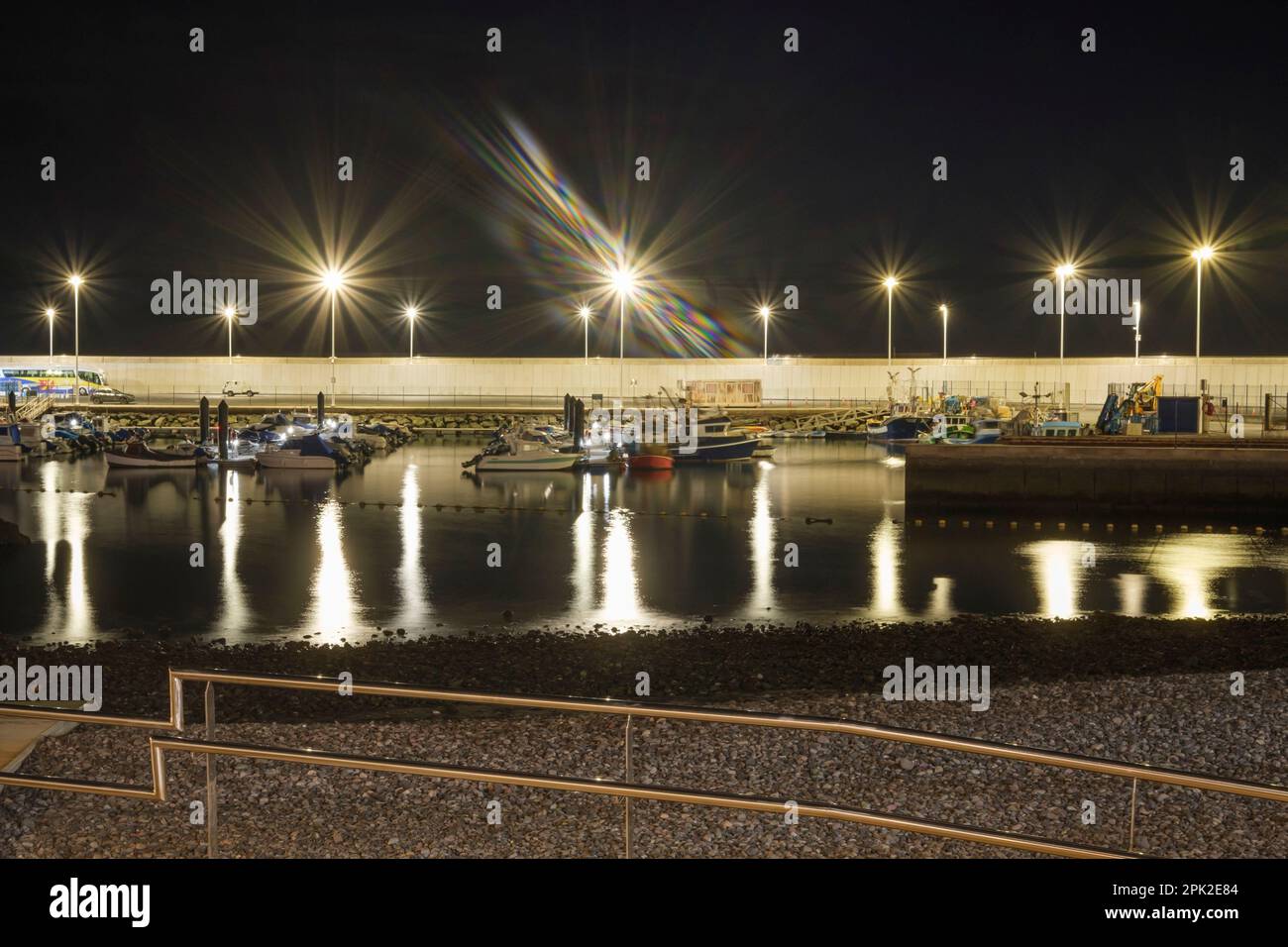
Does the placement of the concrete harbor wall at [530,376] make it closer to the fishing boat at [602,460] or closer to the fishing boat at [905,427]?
the fishing boat at [905,427]

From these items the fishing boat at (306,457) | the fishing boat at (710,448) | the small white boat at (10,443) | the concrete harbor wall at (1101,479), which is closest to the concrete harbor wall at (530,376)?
the fishing boat at (710,448)

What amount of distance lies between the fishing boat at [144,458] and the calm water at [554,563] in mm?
9072

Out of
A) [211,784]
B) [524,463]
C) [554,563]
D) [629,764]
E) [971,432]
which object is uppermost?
[971,432]

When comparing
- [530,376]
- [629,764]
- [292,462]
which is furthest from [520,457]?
[629,764]

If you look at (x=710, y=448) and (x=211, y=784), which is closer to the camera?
(x=211, y=784)

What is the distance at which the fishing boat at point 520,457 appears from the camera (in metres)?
51.8

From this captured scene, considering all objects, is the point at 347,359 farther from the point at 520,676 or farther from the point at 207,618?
the point at 520,676

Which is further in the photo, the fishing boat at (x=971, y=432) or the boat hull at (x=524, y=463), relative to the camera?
the fishing boat at (x=971, y=432)

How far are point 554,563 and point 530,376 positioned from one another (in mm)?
63006

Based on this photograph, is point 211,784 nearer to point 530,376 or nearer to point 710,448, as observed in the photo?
point 710,448

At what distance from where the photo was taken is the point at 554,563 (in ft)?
91.9

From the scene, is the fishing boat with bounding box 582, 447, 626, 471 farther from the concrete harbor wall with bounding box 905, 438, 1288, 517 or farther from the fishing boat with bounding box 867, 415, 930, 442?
the fishing boat with bounding box 867, 415, 930, 442

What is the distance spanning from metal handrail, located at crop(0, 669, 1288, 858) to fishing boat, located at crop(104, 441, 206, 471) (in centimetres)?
5114

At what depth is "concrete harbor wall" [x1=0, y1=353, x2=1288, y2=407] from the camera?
8769cm
